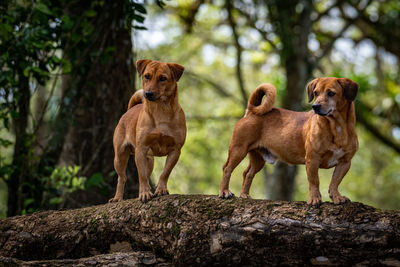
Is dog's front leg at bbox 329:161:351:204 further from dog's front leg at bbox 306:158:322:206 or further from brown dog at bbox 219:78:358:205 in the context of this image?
dog's front leg at bbox 306:158:322:206

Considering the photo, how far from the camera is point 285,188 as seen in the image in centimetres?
1413

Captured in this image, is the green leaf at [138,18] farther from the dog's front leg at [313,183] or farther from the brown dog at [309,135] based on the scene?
the dog's front leg at [313,183]

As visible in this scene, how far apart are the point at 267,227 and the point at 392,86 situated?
1489 centimetres

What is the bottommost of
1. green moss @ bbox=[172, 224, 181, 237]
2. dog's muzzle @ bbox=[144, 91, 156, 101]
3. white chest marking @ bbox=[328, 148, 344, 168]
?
green moss @ bbox=[172, 224, 181, 237]

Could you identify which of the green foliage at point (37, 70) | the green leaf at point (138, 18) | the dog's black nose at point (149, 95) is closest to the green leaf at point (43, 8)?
the green foliage at point (37, 70)

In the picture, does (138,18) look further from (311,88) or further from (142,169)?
(311,88)

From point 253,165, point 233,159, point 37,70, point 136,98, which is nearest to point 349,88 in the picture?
point 233,159

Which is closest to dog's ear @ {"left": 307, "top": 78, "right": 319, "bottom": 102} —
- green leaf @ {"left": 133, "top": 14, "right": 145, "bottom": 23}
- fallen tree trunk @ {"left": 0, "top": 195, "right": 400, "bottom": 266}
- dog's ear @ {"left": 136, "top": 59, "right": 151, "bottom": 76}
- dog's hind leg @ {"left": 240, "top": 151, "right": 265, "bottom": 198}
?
dog's hind leg @ {"left": 240, "top": 151, "right": 265, "bottom": 198}

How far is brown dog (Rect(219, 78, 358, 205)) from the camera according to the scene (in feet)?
17.2

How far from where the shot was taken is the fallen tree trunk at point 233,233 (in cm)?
450

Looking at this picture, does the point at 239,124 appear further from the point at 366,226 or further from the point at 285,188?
the point at 285,188

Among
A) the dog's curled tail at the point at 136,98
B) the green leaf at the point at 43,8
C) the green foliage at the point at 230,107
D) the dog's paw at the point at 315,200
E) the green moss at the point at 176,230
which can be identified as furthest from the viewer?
the green foliage at the point at 230,107

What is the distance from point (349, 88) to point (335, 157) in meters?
0.77

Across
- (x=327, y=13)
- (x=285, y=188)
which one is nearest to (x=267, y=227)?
(x=285, y=188)
